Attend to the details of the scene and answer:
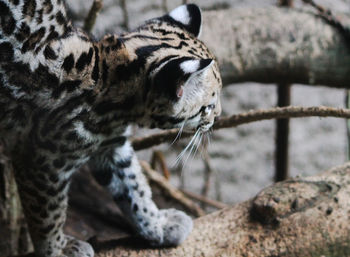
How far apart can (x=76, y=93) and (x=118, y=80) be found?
18 cm

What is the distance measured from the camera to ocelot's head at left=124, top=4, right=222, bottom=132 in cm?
198

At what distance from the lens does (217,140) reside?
5012 mm

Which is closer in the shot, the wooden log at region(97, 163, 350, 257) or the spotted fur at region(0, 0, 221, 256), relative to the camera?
the spotted fur at region(0, 0, 221, 256)

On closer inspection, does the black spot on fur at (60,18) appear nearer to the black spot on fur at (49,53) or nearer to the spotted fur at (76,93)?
the spotted fur at (76,93)

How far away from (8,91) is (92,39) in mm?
430

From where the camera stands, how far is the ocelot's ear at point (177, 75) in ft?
6.27

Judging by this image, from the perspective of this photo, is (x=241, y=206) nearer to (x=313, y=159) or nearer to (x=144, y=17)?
(x=144, y=17)

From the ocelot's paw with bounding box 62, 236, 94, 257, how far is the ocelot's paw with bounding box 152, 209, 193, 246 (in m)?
0.29

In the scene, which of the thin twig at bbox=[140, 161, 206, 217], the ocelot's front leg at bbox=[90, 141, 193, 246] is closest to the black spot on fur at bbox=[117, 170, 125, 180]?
the ocelot's front leg at bbox=[90, 141, 193, 246]

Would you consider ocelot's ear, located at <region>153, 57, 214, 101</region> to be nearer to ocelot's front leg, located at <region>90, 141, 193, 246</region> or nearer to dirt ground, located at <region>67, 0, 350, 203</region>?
ocelot's front leg, located at <region>90, 141, 193, 246</region>

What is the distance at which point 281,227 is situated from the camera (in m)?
2.22

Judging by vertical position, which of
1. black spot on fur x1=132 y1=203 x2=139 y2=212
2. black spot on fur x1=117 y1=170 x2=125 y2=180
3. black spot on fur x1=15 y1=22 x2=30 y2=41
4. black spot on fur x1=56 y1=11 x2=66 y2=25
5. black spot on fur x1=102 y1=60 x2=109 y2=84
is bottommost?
black spot on fur x1=132 y1=203 x2=139 y2=212

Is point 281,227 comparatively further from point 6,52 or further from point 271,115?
point 6,52

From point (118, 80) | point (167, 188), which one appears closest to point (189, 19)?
point (118, 80)
